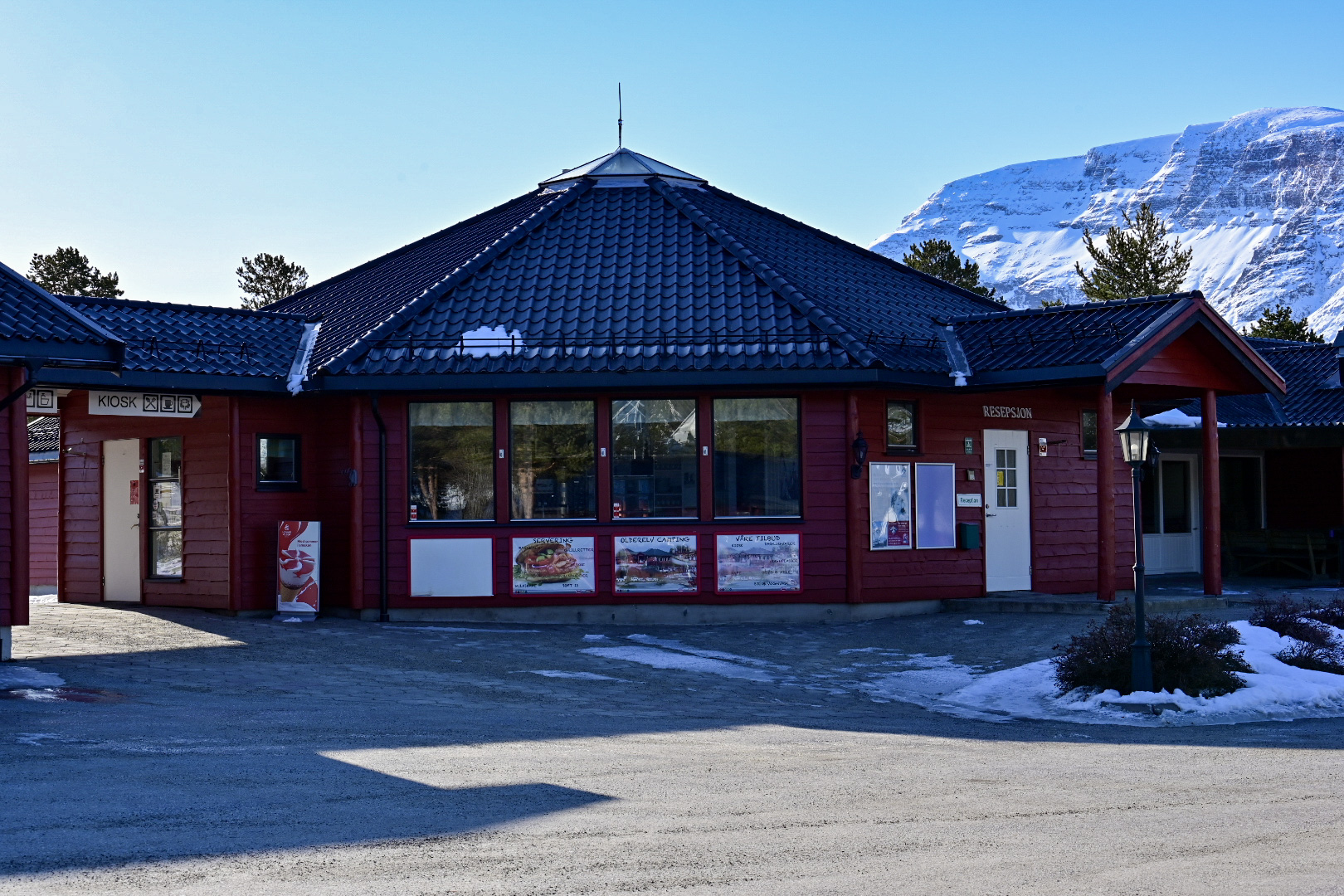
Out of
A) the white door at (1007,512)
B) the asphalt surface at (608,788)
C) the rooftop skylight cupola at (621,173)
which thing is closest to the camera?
the asphalt surface at (608,788)

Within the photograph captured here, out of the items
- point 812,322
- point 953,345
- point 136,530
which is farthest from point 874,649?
point 136,530

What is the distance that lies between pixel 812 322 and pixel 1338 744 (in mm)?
8882

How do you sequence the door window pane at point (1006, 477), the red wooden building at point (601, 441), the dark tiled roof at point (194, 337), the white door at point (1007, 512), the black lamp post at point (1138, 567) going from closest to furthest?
the black lamp post at point (1138, 567)
the dark tiled roof at point (194, 337)
the red wooden building at point (601, 441)
the white door at point (1007, 512)
the door window pane at point (1006, 477)

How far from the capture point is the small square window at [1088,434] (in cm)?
1956

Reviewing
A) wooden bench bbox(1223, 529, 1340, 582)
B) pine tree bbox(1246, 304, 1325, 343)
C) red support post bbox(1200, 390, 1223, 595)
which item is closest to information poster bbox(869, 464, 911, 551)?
red support post bbox(1200, 390, 1223, 595)

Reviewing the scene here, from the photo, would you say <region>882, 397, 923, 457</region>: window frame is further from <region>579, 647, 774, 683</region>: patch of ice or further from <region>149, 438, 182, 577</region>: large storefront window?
<region>149, 438, 182, 577</region>: large storefront window

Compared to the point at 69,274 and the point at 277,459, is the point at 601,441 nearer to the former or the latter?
the point at 277,459

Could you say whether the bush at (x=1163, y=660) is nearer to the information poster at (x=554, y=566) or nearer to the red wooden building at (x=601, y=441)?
the red wooden building at (x=601, y=441)

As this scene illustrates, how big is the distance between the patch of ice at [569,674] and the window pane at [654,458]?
4181 millimetres

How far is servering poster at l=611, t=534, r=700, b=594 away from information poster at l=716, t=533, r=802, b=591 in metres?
0.35

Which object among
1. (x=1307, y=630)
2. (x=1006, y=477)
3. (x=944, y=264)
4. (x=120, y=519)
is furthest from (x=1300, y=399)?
(x=944, y=264)

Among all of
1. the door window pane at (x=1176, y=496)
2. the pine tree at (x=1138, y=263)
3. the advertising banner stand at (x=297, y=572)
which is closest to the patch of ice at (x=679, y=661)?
the advertising banner stand at (x=297, y=572)

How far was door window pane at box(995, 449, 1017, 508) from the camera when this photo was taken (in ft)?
60.3

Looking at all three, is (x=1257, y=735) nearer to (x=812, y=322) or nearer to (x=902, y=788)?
(x=902, y=788)
